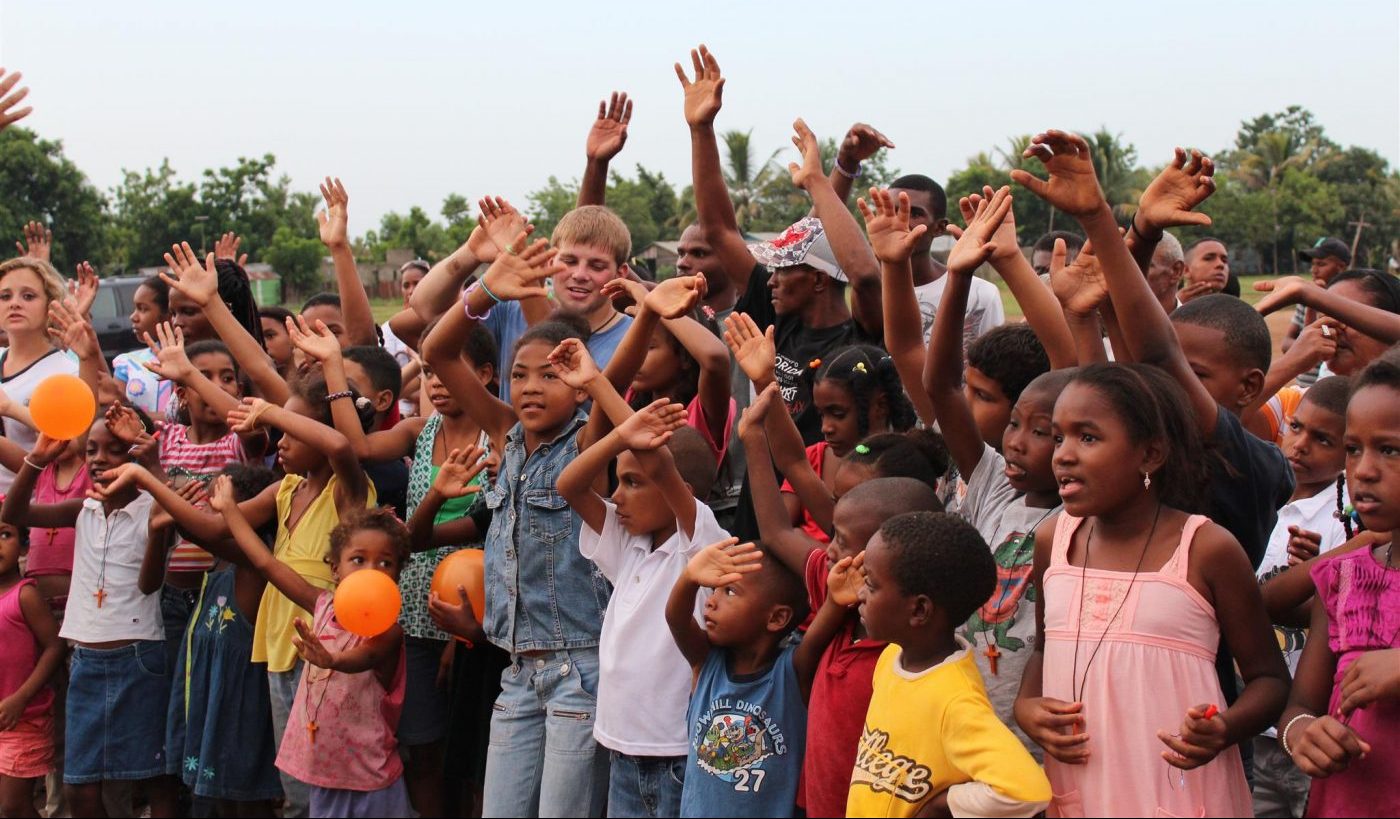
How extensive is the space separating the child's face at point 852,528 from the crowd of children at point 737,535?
0.01 meters

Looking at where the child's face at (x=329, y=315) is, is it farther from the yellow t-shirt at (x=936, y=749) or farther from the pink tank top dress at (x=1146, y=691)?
the pink tank top dress at (x=1146, y=691)

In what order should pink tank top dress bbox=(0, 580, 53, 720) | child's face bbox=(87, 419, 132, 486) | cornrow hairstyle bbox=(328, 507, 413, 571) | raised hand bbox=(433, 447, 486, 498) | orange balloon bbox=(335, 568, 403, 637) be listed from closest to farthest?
orange balloon bbox=(335, 568, 403, 637) → raised hand bbox=(433, 447, 486, 498) → cornrow hairstyle bbox=(328, 507, 413, 571) → child's face bbox=(87, 419, 132, 486) → pink tank top dress bbox=(0, 580, 53, 720)

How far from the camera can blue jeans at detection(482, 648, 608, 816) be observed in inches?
150

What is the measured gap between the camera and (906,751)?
9.34ft

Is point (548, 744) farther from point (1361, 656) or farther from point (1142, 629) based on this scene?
point (1361, 656)

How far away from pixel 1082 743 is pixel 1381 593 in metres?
0.71

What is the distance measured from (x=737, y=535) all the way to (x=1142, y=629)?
166 centimetres

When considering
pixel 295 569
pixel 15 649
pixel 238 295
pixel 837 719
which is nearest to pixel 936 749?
pixel 837 719

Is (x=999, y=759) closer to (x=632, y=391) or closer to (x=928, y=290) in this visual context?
(x=632, y=391)

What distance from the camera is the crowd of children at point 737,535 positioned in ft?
9.13

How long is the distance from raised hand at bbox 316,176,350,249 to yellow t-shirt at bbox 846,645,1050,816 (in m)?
3.68

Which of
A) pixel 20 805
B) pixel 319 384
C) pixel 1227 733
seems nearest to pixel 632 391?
pixel 319 384

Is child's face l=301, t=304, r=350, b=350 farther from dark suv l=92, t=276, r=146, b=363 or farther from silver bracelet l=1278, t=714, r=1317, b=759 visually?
dark suv l=92, t=276, r=146, b=363

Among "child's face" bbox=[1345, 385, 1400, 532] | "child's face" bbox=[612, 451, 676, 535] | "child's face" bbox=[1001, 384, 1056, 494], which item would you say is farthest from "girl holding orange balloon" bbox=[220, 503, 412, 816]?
"child's face" bbox=[1345, 385, 1400, 532]
